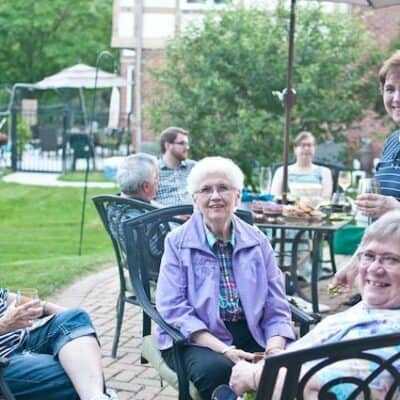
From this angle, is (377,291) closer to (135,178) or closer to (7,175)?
(135,178)

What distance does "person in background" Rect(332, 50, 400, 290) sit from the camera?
3.23 m

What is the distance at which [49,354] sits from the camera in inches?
121

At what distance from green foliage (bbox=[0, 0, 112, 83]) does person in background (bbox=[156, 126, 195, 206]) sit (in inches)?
929

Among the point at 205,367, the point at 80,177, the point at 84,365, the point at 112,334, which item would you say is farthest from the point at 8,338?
the point at 80,177

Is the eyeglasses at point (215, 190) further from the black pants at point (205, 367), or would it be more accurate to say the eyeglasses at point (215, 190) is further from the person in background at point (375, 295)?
the person in background at point (375, 295)

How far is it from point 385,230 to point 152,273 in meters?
1.78

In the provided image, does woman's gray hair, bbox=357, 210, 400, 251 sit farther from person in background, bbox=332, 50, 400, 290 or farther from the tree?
the tree

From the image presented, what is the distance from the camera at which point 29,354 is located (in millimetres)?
2996

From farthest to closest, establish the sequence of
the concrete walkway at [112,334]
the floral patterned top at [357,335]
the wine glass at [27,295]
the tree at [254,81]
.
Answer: the tree at [254,81]
the concrete walkway at [112,334]
the wine glass at [27,295]
the floral patterned top at [357,335]

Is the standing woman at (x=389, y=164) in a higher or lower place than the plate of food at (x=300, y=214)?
higher

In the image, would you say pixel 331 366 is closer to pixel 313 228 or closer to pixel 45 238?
pixel 313 228

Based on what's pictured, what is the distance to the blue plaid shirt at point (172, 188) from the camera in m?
5.65

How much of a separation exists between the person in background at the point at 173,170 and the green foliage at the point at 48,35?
23.6m

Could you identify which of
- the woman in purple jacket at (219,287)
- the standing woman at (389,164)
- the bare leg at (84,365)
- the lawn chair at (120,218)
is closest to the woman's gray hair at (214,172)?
the woman in purple jacket at (219,287)
